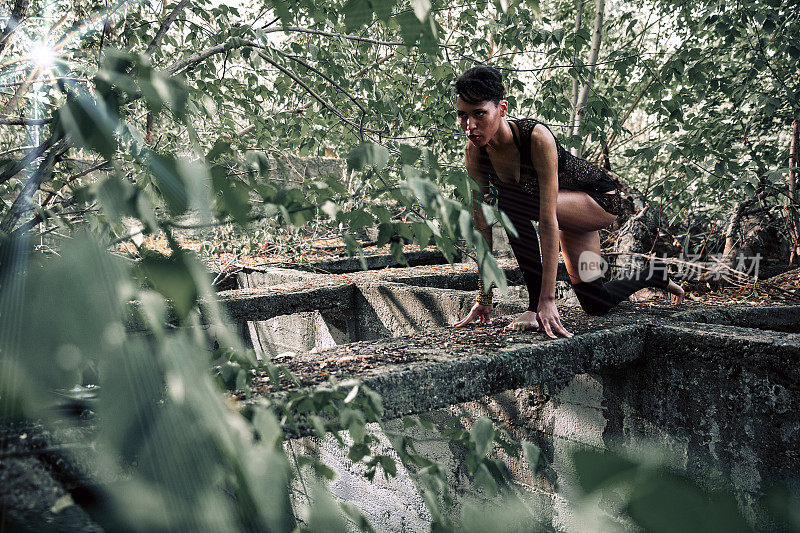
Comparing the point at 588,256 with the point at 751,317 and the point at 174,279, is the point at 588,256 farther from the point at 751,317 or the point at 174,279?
the point at 174,279

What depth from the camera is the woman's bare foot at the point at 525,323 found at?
7.95 feet

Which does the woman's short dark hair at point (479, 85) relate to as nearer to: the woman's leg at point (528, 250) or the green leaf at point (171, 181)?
the woman's leg at point (528, 250)

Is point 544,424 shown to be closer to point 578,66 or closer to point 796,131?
point 578,66

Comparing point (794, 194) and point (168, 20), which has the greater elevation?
point (168, 20)

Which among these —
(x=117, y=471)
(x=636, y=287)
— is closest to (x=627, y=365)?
(x=636, y=287)

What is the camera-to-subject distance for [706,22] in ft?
12.4

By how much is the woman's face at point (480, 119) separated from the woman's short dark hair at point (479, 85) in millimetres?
24

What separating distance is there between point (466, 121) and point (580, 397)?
4.59ft

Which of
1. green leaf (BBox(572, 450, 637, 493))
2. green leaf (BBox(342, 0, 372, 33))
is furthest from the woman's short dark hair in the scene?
green leaf (BBox(572, 450, 637, 493))

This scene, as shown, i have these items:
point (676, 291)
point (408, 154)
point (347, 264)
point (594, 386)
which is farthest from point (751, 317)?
point (347, 264)

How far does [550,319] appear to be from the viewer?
7.55ft

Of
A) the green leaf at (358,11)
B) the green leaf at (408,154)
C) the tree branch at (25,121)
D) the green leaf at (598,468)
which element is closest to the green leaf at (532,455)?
the green leaf at (408,154)

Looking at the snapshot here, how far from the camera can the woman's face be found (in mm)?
2322

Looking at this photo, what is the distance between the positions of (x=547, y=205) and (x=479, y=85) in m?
0.61
